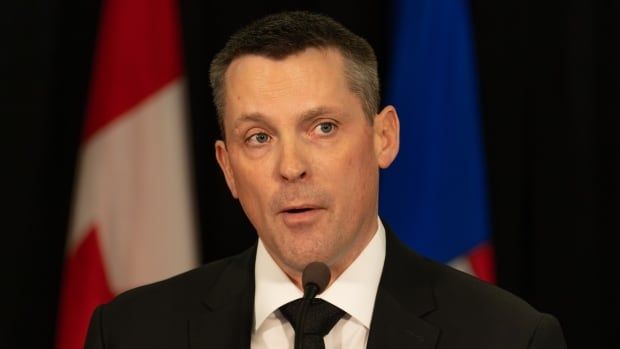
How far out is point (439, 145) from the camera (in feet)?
10.8

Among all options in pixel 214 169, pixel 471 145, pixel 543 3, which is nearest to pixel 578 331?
pixel 471 145

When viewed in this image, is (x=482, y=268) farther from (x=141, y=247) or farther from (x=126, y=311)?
(x=126, y=311)

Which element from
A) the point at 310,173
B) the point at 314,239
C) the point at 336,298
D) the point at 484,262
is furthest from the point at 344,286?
the point at 484,262

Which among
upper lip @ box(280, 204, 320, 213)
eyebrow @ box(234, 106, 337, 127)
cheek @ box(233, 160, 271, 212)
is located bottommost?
upper lip @ box(280, 204, 320, 213)

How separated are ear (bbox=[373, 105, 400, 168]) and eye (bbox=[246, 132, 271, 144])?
0.87 ft

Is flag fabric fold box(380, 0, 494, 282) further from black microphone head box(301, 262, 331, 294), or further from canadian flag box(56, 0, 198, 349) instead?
black microphone head box(301, 262, 331, 294)

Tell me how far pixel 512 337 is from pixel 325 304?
38 cm

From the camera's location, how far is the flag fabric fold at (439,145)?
3.26 m

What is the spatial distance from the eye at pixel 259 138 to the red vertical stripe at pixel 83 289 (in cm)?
139

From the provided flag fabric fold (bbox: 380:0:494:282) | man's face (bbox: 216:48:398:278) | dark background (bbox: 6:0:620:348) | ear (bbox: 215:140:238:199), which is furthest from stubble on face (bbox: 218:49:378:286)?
dark background (bbox: 6:0:620:348)

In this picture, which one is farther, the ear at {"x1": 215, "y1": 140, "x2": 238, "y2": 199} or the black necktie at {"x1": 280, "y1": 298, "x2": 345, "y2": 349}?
the ear at {"x1": 215, "y1": 140, "x2": 238, "y2": 199}

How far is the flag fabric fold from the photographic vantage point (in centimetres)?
326

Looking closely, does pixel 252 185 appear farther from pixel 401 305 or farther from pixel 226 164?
pixel 401 305

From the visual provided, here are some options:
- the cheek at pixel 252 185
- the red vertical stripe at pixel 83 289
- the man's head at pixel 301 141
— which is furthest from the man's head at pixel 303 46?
the red vertical stripe at pixel 83 289
